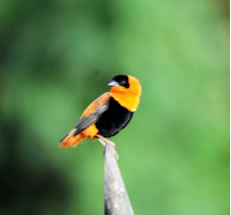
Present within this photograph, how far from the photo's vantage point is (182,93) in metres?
3.40

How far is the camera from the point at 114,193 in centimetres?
112

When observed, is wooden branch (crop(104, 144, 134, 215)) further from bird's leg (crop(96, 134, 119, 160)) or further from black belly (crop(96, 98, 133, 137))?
black belly (crop(96, 98, 133, 137))

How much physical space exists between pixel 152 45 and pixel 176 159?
0.78 meters

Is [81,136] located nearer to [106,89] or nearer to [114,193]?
[114,193]

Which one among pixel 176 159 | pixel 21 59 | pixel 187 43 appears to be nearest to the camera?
pixel 176 159

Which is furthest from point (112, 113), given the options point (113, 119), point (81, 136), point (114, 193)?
point (114, 193)

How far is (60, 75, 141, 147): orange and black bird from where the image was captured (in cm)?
174

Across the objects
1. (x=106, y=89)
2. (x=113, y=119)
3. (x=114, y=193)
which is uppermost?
(x=106, y=89)

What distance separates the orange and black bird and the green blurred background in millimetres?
1237

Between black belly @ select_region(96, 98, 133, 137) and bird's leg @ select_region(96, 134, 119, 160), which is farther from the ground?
black belly @ select_region(96, 98, 133, 137)

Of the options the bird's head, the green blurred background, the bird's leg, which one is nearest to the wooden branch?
the bird's leg

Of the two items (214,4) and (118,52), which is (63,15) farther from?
(214,4)

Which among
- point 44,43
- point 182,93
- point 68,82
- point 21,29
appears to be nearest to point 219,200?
point 182,93

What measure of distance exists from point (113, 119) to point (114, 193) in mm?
681
